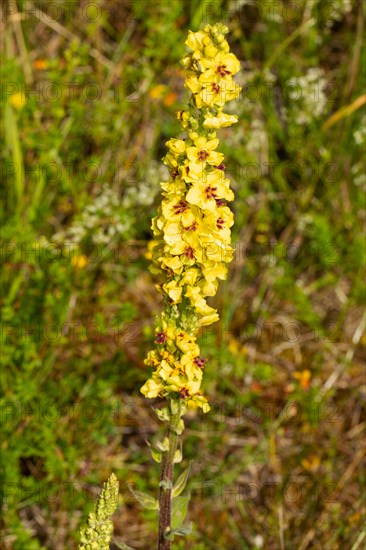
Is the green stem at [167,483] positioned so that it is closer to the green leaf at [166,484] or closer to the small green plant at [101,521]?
the green leaf at [166,484]

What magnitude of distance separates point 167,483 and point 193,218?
109cm

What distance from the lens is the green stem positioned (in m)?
2.77

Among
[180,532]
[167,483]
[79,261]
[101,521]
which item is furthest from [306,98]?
[101,521]

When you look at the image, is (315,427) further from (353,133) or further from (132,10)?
(132,10)

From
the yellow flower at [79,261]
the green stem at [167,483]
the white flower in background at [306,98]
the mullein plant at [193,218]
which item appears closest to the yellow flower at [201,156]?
the mullein plant at [193,218]

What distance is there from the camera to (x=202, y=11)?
498 cm

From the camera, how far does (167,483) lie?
2775mm

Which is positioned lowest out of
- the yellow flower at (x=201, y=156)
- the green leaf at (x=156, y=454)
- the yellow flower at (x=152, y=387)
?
the green leaf at (x=156, y=454)

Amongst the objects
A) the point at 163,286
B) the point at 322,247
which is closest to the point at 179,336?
the point at 163,286

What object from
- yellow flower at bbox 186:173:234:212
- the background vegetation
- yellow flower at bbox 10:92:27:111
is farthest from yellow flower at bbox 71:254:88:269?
yellow flower at bbox 186:173:234:212

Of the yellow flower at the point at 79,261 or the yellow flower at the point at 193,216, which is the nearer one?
the yellow flower at the point at 193,216

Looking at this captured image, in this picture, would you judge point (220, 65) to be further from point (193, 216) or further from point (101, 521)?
point (101, 521)

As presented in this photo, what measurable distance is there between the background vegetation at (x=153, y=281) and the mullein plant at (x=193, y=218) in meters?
1.58

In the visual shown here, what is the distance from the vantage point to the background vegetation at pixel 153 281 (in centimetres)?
420
